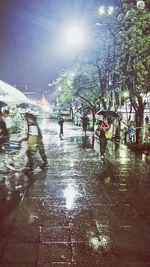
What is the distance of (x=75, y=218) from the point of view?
712 cm

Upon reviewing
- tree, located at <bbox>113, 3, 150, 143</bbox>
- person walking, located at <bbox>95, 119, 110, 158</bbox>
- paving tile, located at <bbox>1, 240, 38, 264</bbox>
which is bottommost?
paving tile, located at <bbox>1, 240, 38, 264</bbox>

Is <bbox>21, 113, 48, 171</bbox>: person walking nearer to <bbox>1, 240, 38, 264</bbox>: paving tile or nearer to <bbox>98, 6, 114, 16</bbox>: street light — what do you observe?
<bbox>1, 240, 38, 264</bbox>: paving tile

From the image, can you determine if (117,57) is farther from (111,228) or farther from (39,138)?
(111,228)

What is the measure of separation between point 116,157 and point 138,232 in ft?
32.6

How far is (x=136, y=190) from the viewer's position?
9.55 metres

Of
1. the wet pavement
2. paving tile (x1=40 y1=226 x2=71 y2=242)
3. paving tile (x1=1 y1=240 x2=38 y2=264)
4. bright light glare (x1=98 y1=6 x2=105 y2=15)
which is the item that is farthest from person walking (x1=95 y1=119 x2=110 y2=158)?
paving tile (x1=1 y1=240 x2=38 y2=264)

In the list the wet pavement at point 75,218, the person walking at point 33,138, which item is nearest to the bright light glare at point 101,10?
the person walking at point 33,138

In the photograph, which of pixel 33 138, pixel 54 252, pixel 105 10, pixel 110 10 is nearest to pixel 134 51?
pixel 110 10

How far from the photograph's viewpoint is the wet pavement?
5281 millimetres

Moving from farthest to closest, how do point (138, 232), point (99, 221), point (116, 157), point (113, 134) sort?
1. point (113, 134)
2. point (116, 157)
3. point (99, 221)
4. point (138, 232)

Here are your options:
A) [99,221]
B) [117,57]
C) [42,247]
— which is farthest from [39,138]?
[117,57]

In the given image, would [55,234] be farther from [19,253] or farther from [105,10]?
[105,10]

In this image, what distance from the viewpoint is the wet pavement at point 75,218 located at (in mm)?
5281

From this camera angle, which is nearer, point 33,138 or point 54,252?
point 54,252
